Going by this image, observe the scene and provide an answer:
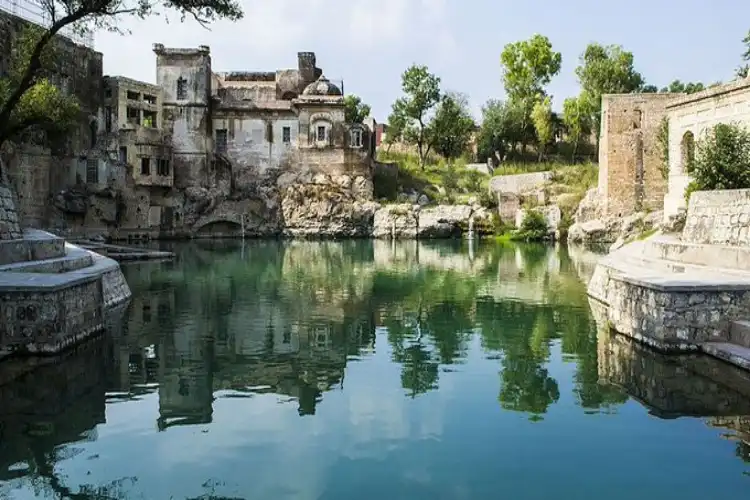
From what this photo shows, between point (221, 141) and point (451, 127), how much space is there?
61.9 ft

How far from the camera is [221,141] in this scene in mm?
52500

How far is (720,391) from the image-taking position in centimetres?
1038

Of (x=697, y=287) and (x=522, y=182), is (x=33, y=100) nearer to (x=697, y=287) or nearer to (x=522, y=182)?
(x=697, y=287)

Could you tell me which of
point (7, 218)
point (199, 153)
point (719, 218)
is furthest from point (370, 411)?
point (199, 153)

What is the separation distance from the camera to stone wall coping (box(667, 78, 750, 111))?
25266mm

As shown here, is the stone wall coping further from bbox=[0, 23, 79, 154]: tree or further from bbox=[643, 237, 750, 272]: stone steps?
bbox=[0, 23, 79, 154]: tree

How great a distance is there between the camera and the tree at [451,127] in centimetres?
5947

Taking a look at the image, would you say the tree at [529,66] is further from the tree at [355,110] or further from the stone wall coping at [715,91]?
the stone wall coping at [715,91]

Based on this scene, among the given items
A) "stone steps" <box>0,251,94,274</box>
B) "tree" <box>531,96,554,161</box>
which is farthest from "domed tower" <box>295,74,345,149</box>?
"stone steps" <box>0,251,94,274</box>

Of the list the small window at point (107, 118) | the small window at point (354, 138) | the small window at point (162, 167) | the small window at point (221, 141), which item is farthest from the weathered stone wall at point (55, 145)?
the small window at point (354, 138)

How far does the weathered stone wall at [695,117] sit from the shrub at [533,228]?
16.0 m

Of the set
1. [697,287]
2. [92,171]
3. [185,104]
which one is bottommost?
[697,287]

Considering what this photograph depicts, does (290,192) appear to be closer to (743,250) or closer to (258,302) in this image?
(258,302)

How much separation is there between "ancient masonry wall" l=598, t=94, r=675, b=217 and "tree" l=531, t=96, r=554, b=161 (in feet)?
43.9
